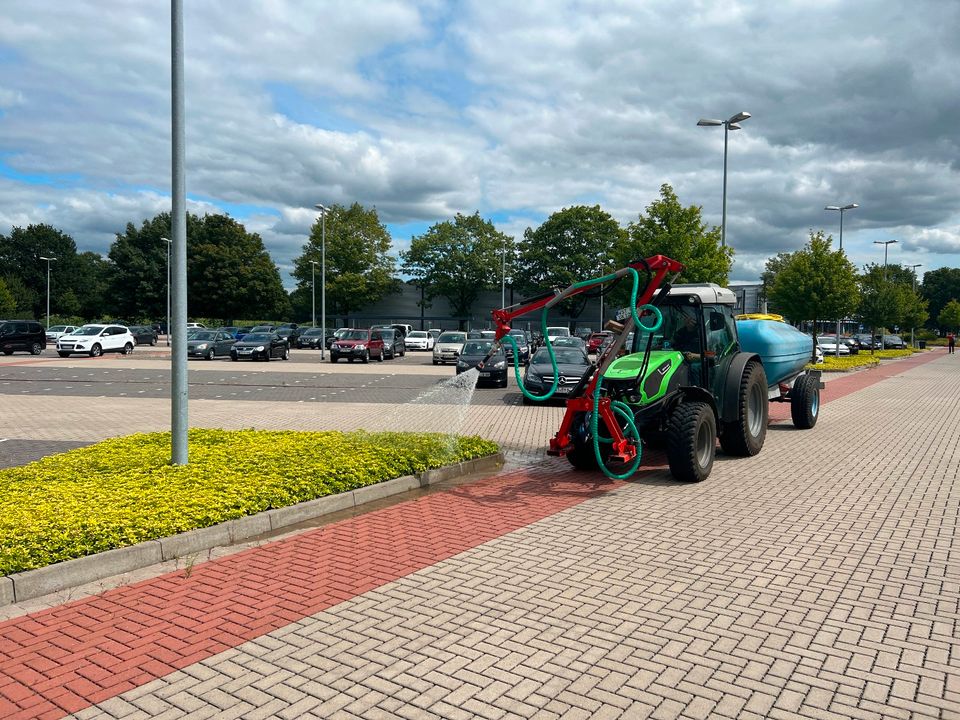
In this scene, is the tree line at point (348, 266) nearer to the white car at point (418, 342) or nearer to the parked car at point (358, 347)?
the white car at point (418, 342)

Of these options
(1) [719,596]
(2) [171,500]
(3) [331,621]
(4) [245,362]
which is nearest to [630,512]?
(1) [719,596]

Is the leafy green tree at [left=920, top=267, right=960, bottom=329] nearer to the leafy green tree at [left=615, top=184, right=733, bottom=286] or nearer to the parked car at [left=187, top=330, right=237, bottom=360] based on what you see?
the leafy green tree at [left=615, top=184, right=733, bottom=286]

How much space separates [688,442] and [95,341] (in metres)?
37.5

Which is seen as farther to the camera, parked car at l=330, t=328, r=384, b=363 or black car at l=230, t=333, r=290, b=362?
black car at l=230, t=333, r=290, b=362

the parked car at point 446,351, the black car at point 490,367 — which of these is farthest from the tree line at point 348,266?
the black car at point 490,367

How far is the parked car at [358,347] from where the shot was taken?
3653 cm

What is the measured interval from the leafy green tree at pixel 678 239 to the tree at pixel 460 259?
4202 cm

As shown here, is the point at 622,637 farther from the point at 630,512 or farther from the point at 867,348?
the point at 867,348

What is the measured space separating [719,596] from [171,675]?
3.40 meters

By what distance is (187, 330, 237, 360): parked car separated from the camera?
37812 millimetres

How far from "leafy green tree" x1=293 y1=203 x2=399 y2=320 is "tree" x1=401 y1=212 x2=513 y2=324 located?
11.5 ft

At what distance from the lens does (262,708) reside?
364 cm

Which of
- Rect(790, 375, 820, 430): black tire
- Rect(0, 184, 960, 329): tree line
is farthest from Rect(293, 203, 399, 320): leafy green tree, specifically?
Rect(790, 375, 820, 430): black tire

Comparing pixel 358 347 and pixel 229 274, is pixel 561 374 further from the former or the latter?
pixel 229 274
